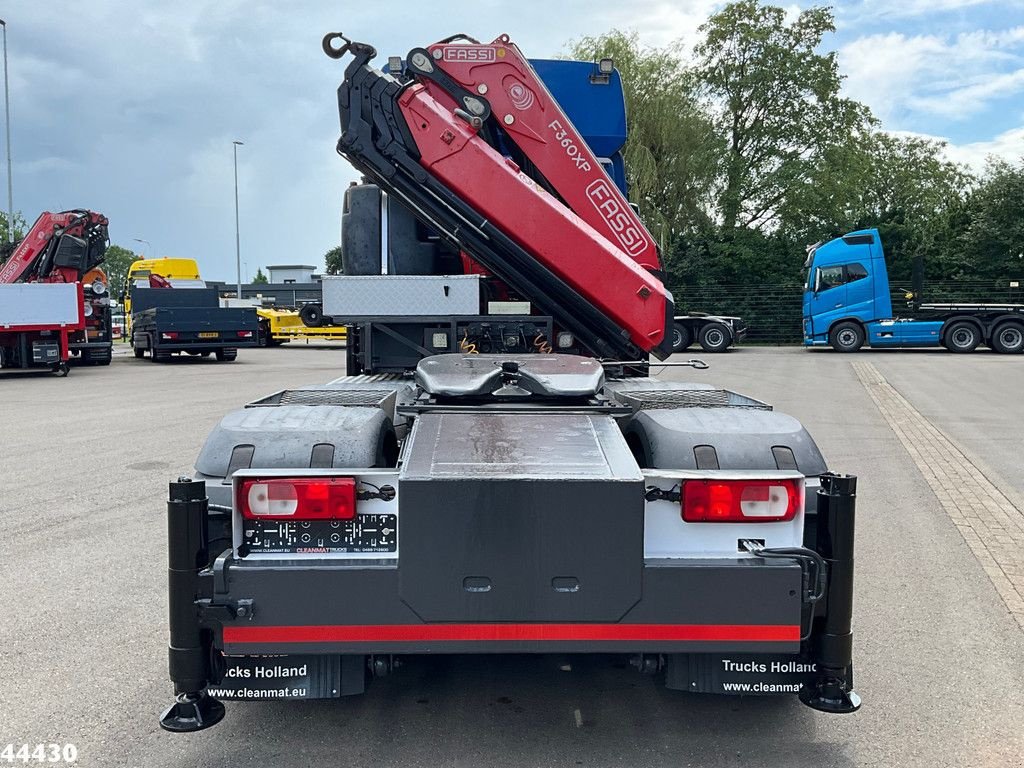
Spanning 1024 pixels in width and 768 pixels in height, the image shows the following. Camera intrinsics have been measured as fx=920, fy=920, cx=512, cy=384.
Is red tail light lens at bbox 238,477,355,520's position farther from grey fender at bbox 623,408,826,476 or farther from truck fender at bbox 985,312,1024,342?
truck fender at bbox 985,312,1024,342

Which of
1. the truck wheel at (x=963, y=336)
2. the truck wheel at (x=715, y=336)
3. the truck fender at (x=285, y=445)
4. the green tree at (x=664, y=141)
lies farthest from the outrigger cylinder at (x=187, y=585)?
the green tree at (x=664, y=141)

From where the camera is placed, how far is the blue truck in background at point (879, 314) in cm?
2617

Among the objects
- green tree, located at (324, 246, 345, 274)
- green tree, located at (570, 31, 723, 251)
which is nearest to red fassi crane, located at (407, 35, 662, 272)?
green tree, located at (324, 246, 345, 274)

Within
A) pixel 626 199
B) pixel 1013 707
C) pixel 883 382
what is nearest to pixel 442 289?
pixel 626 199

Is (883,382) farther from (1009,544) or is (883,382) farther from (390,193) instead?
(390,193)

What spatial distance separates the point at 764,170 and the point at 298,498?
3909 centimetres

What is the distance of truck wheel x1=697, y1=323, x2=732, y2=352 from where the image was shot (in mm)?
27469

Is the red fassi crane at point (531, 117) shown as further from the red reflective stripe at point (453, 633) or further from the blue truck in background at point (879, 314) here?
the blue truck in background at point (879, 314)

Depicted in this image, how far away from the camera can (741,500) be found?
2865mm

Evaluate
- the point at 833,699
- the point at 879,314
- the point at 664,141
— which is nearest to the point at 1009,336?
the point at 879,314

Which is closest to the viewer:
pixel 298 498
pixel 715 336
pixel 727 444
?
pixel 298 498

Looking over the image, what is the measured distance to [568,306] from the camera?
17.7ft

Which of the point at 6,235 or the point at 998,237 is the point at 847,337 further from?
the point at 6,235

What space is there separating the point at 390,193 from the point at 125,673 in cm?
310
